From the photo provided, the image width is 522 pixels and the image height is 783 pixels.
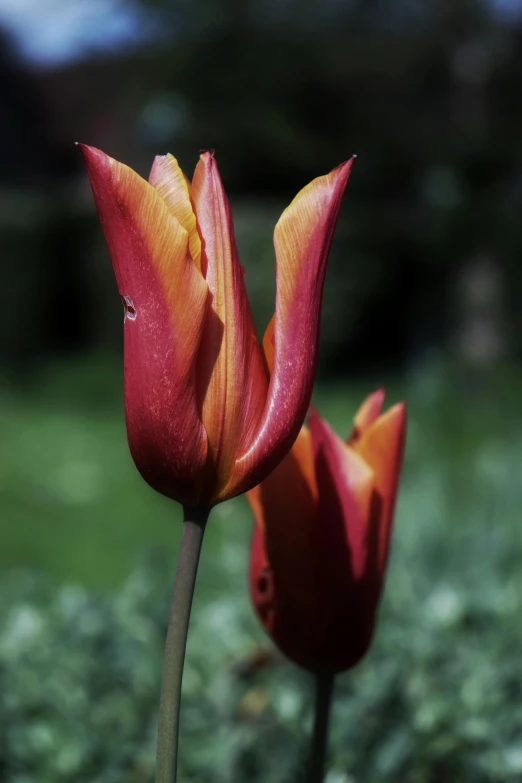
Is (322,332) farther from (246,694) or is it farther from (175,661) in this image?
(175,661)

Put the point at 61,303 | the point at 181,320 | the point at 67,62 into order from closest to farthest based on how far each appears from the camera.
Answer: the point at 181,320
the point at 61,303
the point at 67,62

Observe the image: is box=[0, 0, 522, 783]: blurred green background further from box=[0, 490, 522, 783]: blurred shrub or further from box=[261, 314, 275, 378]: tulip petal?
box=[261, 314, 275, 378]: tulip petal

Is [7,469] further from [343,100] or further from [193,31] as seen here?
[343,100]

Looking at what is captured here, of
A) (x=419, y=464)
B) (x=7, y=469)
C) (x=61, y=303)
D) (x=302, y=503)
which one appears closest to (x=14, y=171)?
(x=61, y=303)

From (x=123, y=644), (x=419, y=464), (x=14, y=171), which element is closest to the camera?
(x=123, y=644)

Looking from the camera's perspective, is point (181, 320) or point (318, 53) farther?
point (318, 53)

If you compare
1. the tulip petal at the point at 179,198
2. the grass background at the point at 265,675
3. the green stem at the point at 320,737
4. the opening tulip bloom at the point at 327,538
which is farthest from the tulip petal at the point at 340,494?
the grass background at the point at 265,675

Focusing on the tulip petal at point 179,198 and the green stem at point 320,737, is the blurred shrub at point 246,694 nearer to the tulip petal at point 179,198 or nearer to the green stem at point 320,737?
the green stem at point 320,737
